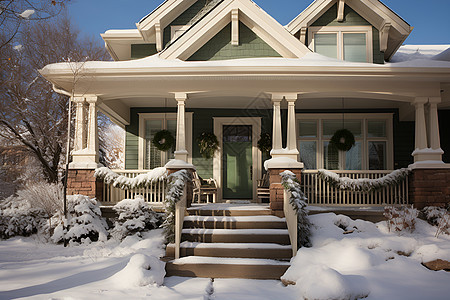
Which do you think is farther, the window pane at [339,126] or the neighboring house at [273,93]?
the window pane at [339,126]

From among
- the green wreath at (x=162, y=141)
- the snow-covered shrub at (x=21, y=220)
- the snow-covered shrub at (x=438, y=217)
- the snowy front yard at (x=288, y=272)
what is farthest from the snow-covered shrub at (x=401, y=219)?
the snow-covered shrub at (x=21, y=220)

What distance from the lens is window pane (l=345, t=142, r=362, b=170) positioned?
10219 mm

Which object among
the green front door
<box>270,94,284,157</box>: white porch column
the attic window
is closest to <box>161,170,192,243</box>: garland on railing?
<box>270,94,284,157</box>: white porch column

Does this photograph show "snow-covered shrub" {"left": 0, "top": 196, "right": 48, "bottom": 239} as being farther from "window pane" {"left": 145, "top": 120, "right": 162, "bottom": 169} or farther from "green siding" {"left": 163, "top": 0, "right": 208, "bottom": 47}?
"green siding" {"left": 163, "top": 0, "right": 208, "bottom": 47}

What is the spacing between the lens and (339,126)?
10367 millimetres

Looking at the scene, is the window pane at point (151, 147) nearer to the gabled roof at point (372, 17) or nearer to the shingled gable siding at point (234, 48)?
the shingled gable siding at point (234, 48)

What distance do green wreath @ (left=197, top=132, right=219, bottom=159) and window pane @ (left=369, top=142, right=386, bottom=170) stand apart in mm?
4326

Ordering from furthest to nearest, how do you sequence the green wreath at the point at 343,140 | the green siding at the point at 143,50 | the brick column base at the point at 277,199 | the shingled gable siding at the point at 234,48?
1. the green siding at the point at 143,50
2. the green wreath at the point at 343,140
3. the shingled gable siding at the point at 234,48
4. the brick column base at the point at 277,199

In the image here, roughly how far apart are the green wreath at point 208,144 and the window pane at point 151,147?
129 cm

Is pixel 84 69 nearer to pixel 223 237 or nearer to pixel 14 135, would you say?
pixel 223 237

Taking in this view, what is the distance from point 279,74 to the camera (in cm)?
777

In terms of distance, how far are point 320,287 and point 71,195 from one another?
18.1ft

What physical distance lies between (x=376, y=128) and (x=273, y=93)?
401 cm

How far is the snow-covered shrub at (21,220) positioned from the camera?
7.43 meters
